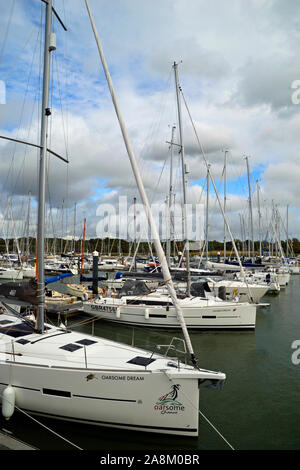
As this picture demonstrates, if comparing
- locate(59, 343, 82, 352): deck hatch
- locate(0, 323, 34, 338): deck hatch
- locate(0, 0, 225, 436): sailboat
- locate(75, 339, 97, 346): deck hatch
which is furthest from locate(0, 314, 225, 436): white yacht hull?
locate(0, 323, 34, 338): deck hatch

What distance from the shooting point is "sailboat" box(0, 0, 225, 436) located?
6945mm

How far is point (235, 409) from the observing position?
29.0ft

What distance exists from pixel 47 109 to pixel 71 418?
885cm

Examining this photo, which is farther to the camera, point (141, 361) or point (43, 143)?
point (43, 143)

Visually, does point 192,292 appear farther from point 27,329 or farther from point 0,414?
point 0,414

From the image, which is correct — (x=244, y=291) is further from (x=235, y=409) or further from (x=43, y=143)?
(x=43, y=143)

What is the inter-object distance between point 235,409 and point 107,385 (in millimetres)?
4308

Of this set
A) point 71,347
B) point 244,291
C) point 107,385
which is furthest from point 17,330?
point 244,291

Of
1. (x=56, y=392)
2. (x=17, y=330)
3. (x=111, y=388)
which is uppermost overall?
(x=17, y=330)

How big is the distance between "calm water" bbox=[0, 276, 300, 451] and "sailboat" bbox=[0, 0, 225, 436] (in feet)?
1.13

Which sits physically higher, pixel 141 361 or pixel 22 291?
pixel 22 291

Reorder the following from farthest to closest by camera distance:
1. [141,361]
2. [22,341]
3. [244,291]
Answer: [244,291] < [22,341] < [141,361]

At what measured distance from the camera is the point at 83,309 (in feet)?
63.9

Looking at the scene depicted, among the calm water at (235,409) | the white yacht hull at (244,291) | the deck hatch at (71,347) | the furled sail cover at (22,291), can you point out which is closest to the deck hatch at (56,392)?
the calm water at (235,409)
